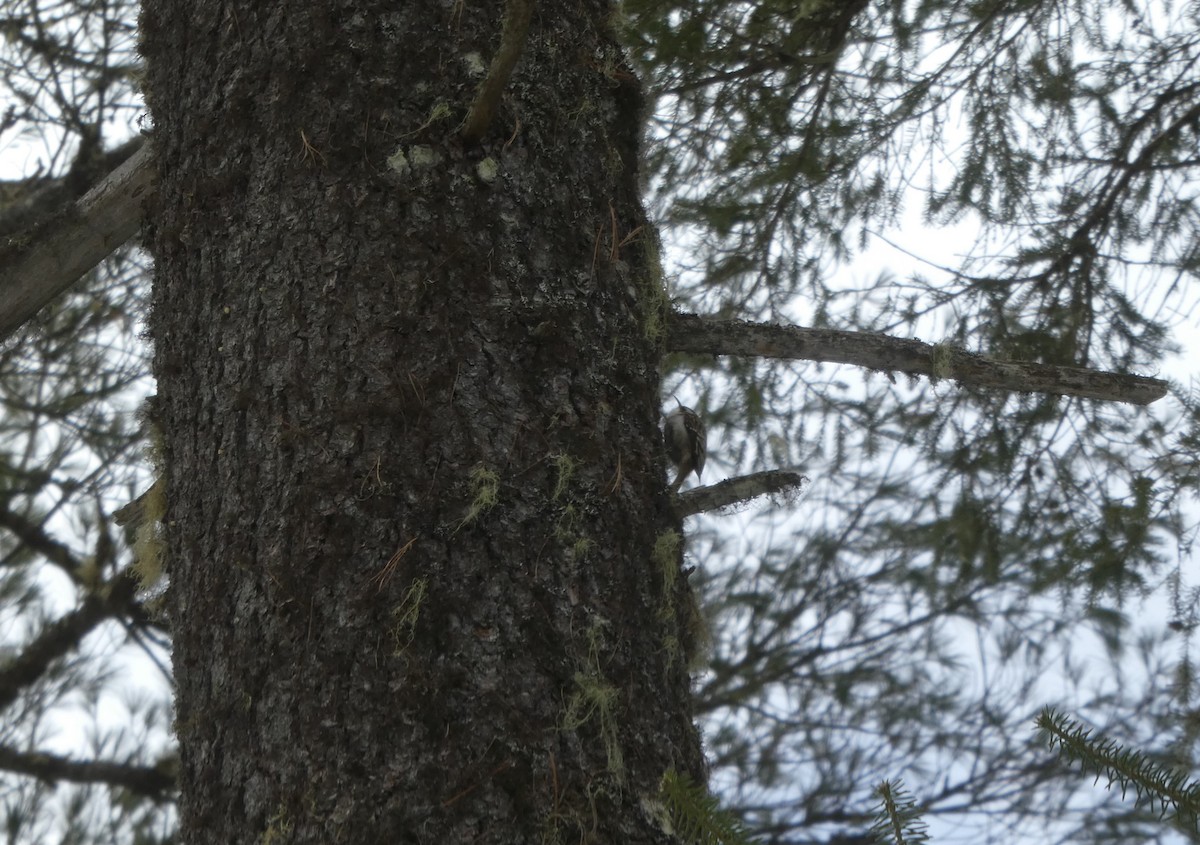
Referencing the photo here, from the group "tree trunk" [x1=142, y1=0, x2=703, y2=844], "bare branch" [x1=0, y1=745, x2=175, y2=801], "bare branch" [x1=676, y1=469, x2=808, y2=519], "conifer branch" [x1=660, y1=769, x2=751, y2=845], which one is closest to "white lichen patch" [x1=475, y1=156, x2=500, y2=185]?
"tree trunk" [x1=142, y1=0, x2=703, y2=844]

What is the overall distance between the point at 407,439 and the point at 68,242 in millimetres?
836

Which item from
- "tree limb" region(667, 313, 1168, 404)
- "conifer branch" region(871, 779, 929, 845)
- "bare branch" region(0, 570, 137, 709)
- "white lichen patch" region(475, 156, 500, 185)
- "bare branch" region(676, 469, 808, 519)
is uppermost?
"bare branch" region(0, 570, 137, 709)

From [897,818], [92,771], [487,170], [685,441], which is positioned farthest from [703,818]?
[92,771]

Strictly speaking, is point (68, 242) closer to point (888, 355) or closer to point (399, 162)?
point (399, 162)

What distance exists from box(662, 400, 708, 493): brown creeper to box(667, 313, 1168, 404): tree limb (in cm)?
76

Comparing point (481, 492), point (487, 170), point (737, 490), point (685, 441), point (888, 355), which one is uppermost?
point (685, 441)

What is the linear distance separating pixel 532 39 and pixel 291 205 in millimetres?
402

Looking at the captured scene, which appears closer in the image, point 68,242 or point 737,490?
point 737,490

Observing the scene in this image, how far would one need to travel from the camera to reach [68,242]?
5.74ft

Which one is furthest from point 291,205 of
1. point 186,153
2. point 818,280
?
point 818,280

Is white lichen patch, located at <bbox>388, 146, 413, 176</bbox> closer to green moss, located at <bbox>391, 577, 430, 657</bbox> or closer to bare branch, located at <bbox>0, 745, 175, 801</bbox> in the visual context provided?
green moss, located at <bbox>391, 577, 430, 657</bbox>

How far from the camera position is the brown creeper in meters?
2.38

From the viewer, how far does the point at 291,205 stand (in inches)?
54.5

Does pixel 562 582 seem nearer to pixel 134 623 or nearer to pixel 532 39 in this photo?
pixel 532 39
